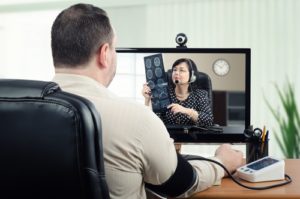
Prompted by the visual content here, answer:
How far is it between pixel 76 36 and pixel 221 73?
2.40 feet

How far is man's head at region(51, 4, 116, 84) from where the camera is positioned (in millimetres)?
1082

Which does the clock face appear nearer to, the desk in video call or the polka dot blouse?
the polka dot blouse

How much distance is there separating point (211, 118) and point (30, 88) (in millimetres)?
976

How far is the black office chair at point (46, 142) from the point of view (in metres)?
0.80

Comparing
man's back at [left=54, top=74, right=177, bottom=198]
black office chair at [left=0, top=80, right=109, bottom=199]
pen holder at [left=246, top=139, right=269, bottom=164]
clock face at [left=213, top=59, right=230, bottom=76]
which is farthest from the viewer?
clock face at [left=213, top=59, right=230, bottom=76]

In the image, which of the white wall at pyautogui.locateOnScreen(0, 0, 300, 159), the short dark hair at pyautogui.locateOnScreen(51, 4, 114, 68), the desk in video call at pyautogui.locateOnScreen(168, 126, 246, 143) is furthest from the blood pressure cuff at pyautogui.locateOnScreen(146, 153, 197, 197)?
the white wall at pyautogui.locateOnScreen(0, 0, 300, 159)

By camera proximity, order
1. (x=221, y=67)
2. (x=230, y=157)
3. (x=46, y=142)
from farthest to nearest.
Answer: (x=221, y=67) < (x=230, y=157) < (x=46, y=142)

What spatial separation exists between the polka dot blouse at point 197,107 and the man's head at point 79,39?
608 millimetres

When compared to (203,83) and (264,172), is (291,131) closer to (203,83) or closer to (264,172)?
(203,83)

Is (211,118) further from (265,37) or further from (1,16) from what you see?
(1,16)

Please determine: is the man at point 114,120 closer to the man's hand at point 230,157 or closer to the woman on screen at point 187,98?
the man's hand at point 230,157

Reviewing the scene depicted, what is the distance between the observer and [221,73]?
1.64m

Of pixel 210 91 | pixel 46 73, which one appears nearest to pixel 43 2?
pixel 46 73

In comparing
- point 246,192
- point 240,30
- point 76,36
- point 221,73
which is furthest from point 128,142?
point 240,30
